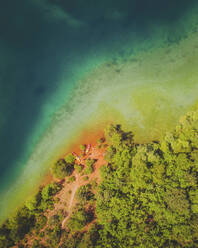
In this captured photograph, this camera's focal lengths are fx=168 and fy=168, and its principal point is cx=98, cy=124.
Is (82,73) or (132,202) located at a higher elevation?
(82,73)

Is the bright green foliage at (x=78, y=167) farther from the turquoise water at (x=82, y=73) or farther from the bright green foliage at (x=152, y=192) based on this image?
the turquoise water at (x=82, y=73)

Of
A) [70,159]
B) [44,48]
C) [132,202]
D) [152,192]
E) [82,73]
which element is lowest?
[132,202]

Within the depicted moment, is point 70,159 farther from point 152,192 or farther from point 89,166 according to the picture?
point 152,192

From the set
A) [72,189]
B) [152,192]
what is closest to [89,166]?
[72,189]

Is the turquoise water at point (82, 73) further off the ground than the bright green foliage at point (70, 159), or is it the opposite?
the turquoise water at point (82, 73)

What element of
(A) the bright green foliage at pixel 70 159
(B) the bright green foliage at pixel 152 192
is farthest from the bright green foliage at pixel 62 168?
(B) the bright green foliage at pixel 152 192

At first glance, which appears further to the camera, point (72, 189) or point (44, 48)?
point (44, 48)

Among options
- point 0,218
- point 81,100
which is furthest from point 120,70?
point 0,218

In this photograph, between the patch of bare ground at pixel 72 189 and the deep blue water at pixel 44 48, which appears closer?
the patch of bare ground at pixel 72 189

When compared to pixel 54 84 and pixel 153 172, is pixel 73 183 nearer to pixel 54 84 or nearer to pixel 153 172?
pixel 153 172
